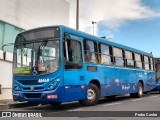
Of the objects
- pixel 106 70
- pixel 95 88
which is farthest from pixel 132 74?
pixel 95 88

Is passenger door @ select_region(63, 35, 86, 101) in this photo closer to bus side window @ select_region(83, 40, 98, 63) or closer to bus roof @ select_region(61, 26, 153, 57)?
bus roof @ select_region(61, 26, 153, 57)

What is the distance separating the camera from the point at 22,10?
23.4 m

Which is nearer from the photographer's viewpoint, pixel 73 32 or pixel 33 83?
pixel 33 83

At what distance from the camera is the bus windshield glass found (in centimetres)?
1212

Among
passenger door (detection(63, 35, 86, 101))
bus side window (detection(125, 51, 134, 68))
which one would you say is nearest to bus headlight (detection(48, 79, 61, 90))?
passenger door (detection(63, 35, 86, 101))

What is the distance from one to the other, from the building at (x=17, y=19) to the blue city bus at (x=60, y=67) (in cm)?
726

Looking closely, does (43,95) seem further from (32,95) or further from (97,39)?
(97,39)

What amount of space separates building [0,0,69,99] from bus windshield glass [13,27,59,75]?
7196 mm

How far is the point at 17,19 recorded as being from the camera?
74.5ft

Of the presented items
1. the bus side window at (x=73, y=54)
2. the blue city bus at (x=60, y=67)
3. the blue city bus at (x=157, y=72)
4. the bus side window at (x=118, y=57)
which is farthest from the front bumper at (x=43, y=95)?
the blue city bus at (x=157, y=72)

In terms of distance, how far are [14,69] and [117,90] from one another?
5914mm

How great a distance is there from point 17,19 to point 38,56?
36.4 feet

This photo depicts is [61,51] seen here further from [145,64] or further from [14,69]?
[145,64]

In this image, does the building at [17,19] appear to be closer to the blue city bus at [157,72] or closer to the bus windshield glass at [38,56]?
the bus windshield glass at [38,56]
